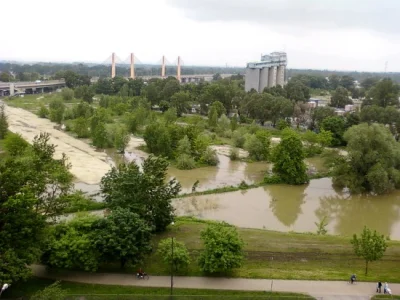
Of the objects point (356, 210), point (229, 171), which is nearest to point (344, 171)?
point (356, 210)

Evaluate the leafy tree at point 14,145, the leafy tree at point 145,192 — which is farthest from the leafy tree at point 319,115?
the leafy tree at point 145,192

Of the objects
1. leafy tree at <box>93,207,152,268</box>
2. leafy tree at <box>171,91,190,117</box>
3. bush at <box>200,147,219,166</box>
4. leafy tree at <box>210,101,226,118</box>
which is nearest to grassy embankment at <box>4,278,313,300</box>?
leafy tree at <box>93,207,152,268</box>

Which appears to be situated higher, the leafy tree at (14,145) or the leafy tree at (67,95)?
the leafy tree at (67,95)

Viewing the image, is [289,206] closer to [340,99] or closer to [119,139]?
[119,139]

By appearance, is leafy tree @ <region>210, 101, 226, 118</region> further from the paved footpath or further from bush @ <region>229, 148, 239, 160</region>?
the paved footpath

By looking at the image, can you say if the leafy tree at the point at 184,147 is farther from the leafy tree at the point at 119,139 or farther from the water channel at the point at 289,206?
the leafy tree at the point at 119,139
